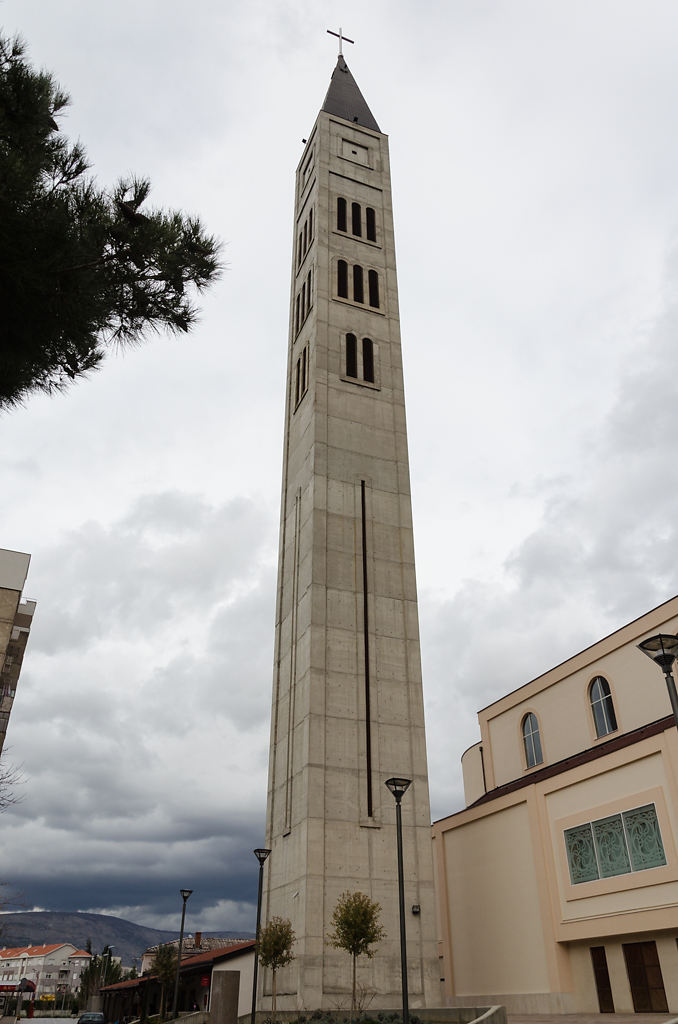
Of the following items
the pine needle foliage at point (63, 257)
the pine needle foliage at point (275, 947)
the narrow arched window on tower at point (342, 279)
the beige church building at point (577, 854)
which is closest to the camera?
the pine needle foliage at point (63, 257)

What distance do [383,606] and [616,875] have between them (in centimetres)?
1319

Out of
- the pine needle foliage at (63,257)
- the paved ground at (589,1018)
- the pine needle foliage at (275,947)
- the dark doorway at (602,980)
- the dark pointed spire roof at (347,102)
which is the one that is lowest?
the paved ground at (589,1018)

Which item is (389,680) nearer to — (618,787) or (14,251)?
(618,787)

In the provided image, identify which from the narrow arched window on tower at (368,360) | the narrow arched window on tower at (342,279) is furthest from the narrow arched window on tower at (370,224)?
the narrow arched window on tower at (368,360)

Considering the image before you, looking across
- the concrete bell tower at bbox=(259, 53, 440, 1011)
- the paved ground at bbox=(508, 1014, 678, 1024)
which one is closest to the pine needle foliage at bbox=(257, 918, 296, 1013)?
the concrete bell tower at bbox=(259, 53, 440, 1011)

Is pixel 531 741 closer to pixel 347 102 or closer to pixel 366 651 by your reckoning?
pixel 366 651

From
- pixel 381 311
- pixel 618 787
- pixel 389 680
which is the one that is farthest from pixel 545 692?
pixel 381 311

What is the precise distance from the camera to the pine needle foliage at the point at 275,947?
81.4 feet

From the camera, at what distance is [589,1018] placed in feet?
72.7

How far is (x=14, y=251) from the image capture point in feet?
33.2

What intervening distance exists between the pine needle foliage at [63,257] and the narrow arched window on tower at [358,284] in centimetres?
3000

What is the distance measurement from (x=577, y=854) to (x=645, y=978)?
3.78 meters

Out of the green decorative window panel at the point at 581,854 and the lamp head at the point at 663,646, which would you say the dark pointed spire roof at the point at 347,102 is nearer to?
the green decorative window panel at the point at 581,854

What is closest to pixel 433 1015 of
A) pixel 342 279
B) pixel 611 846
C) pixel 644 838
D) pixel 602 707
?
pixel 611 846
